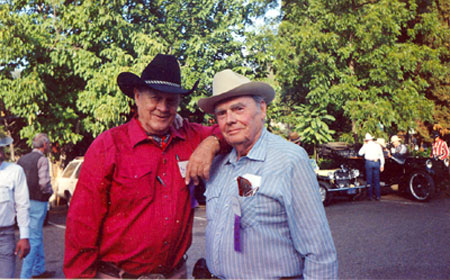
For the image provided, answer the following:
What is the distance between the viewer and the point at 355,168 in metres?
13.5

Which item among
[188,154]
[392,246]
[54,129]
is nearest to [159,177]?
[188,154]

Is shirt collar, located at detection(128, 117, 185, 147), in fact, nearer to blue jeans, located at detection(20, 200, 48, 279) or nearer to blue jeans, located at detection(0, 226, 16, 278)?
blue jeans, located at detection(0, 226, 16, 278)

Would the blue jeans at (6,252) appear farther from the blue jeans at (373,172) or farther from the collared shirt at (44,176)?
the blue jeans at (373,172)

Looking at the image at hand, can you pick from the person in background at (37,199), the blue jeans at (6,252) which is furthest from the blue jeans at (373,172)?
the blue jeans at (6,252)

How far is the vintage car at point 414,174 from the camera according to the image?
1197 cm

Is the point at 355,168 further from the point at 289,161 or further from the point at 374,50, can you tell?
the point at 289,161

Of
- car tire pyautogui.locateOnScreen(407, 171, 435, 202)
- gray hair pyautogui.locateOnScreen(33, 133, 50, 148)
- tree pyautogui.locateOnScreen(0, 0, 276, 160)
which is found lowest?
car tire pyautogui.locateOnScreen(407, 171, 435, 202)

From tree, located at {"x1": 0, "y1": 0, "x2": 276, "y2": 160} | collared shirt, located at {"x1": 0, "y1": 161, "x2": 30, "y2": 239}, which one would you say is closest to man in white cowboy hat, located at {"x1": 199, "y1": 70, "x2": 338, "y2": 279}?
collared shirt, located at {"x1": 0, "y1": 161, "x2": 30, "y2": 239}

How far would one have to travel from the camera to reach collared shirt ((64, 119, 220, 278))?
7.38 ft

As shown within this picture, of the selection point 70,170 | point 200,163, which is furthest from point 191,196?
point 70,170

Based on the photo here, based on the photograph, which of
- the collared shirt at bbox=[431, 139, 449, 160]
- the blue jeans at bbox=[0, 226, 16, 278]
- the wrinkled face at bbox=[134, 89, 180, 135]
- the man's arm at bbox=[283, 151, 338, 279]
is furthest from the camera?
the collared shirt at bbox=[431, 139, 449, 160]

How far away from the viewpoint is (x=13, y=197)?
408cm

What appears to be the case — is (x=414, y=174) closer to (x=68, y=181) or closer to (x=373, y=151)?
(x=373, y=151)

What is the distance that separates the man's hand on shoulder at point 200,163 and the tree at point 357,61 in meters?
14.1
